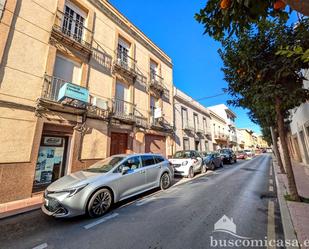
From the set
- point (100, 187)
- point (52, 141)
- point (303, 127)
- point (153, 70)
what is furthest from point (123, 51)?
point (303, 127)

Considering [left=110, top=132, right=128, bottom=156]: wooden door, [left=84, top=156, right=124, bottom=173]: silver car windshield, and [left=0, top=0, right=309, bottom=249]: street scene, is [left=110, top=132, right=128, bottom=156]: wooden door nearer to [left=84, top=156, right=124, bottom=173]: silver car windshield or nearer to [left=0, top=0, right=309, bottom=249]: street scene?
[left=0, top=0, right=309, bottom=249]: street scene

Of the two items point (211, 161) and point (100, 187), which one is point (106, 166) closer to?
point (100, 187)

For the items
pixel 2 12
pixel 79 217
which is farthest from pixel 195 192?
pixel 2 12

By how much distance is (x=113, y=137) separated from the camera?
32.5 feet

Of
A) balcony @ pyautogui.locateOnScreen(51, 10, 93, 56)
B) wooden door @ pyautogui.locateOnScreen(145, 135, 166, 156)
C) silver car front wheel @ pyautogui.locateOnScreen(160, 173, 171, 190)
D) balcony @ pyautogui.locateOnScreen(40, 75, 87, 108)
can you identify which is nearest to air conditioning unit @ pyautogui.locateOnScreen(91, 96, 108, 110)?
balcony @ pyautogui.locateOnScreen(40, 75, 87, 108)

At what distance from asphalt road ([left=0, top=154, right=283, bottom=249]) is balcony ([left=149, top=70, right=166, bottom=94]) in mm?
9639

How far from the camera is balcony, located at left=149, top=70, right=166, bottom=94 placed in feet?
43.3

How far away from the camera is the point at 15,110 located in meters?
5.99

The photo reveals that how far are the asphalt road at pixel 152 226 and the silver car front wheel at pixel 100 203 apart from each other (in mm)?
204

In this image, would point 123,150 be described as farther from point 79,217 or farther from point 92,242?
point 92,242

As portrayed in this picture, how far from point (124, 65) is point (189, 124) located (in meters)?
10.3

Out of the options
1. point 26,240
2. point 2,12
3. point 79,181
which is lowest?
point 26,240

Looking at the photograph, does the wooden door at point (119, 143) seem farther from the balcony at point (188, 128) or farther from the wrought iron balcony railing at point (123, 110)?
the balcony at point (188, 128)

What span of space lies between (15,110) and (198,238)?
23.4 feet
